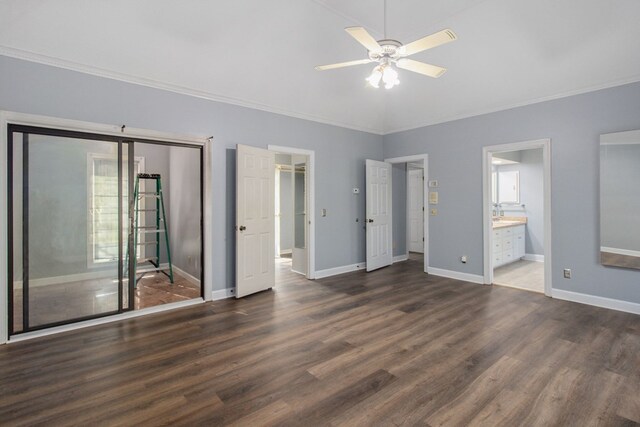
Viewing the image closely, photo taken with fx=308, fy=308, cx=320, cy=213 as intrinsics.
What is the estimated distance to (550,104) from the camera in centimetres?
438

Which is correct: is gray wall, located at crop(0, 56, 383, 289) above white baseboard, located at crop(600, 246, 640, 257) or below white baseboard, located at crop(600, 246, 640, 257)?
above

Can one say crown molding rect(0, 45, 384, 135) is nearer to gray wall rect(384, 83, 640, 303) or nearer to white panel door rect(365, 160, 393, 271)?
white panel door rect(365, 160, 393, 271)

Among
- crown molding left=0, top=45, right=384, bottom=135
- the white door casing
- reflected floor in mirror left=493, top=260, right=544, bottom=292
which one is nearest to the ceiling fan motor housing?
crown molding left=0, top=45, right=384, bottom=135

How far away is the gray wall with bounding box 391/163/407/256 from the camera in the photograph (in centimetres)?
697

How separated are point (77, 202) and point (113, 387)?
219 cm

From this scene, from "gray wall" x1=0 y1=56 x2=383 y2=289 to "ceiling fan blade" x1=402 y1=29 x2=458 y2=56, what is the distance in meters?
2.76

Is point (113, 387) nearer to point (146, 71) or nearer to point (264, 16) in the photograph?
point (146, 71)

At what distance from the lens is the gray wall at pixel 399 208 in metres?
6.97

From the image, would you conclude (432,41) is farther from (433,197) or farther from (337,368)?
(433,197)

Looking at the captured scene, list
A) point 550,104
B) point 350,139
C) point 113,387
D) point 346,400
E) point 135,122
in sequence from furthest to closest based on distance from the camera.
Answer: point 350,139 < point 550,104 < point 135,122 < point 113,387 < point 346,400

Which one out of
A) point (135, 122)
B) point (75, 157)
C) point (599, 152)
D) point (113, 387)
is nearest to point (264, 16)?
point (135, 122)

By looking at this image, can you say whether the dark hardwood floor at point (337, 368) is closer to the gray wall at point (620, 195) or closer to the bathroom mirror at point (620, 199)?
the bathroom mirror at point (620, 199)

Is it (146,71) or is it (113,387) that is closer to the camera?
(113,387)

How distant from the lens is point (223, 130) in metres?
4.38
